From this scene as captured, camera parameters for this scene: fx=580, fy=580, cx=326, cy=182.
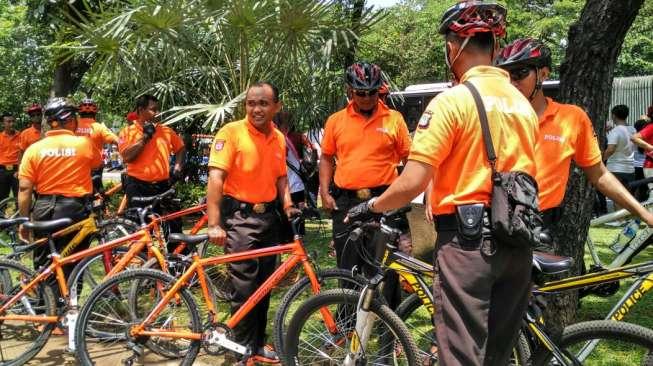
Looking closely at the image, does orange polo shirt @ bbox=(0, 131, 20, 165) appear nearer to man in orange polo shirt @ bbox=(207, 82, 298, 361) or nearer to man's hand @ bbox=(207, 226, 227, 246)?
man in orange polo shirt @ bbox=(207, 82, 298, 361)

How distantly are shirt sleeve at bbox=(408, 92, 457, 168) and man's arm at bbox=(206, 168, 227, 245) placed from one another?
1.78m

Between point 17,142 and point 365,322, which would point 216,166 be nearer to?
A: point 365,322

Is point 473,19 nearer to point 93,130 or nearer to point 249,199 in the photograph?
point 249,199

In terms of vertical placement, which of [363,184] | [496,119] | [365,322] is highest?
[496,119]

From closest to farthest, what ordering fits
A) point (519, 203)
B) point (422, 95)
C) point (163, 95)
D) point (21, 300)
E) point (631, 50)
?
point (519, 203)
point (21, 300)
point (163, 95)
point (422, 95)
point (631, 50)

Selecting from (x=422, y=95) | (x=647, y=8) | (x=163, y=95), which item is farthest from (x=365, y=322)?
(x=647, y=8)

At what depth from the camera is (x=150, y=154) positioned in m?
5.69

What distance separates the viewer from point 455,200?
2.23 metres

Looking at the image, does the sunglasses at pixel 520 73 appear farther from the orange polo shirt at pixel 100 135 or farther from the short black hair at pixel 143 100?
the orange polo shirt at pixel 100 135

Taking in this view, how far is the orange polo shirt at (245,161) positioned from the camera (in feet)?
12.2

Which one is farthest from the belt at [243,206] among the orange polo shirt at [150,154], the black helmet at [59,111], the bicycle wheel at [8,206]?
the bicycle wheel at [8,206]

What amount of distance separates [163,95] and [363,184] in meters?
3.41

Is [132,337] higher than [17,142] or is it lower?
lower

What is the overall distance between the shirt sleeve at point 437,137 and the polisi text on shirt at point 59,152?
326 cm
